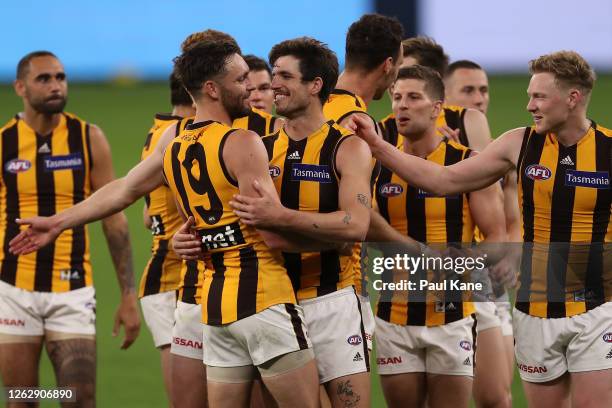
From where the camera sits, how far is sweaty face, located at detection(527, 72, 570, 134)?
5.73 meters

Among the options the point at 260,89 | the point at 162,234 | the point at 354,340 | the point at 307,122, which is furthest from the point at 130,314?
the point at 307,122

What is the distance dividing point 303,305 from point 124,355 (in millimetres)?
4370

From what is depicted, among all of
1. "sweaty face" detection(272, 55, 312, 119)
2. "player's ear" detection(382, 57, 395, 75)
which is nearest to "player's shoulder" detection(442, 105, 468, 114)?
"player's ear" detection(382, 57, 395, 75)

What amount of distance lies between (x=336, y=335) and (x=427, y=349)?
3.87 feet

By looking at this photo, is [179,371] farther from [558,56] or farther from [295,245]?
[558,56]

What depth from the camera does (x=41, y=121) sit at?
7504mm

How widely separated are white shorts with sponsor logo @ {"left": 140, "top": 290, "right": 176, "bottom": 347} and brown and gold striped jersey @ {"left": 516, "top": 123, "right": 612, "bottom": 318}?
2297 mm

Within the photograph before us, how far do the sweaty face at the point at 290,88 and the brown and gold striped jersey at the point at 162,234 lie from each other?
1.61 meters

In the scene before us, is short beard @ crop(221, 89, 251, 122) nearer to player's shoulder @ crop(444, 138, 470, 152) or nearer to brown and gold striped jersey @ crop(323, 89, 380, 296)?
brown and gold striped jersey @ crop(323, 89, 380, 296)

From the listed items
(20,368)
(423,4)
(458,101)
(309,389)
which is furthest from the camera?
(423,4)

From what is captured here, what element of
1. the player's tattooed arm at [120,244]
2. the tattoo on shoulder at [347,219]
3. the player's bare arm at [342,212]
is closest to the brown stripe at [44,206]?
the player's tattooed arm at [120,244]

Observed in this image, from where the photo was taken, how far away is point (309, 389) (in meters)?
5.13

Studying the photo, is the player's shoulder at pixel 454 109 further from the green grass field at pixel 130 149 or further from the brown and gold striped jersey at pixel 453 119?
the green grass field at pixel 130 149

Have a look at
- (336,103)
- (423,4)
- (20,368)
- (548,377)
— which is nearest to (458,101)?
(336,103)
